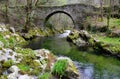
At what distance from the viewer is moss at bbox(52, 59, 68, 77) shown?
54.9 ft

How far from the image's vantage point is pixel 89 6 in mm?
57531

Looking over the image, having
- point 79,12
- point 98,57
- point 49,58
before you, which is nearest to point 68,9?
point 79,12

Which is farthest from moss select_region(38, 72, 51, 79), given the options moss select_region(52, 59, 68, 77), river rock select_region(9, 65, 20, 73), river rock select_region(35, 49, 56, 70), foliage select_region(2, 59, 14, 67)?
foliage select_region(2, 59, 14, 67)

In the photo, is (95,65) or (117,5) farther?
(117,5)

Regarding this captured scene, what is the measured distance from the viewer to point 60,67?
16797 millimetres

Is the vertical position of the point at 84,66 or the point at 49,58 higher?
the point at 49,58

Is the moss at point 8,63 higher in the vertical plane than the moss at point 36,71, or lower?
higher

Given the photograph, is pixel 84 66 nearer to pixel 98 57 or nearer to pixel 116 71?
pixel 116 71

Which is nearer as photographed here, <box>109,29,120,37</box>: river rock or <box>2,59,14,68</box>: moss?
<box>2,59,14,68</box>: moss

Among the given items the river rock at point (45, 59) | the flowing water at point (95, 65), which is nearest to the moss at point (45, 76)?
the river rock at point (45, 59)

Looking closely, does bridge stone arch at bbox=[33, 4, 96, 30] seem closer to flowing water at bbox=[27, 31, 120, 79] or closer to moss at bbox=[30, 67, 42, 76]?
flowing water at bbox=[27, 31, 120, 79]

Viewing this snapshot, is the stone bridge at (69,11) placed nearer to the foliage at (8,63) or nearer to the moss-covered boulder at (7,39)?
the moss-covered boulder at (7,39)

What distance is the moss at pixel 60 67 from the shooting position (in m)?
16.7

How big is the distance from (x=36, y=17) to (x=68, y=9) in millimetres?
Answer: 6613
